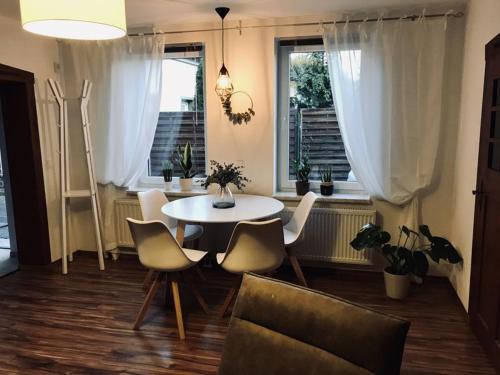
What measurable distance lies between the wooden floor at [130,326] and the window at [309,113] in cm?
100

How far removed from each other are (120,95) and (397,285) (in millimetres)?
2976

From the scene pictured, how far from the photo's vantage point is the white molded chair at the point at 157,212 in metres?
3.38

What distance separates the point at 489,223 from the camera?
2.40 metres

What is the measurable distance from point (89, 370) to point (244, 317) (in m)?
1.48

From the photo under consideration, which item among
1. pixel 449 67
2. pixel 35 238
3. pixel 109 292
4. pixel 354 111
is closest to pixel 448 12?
pixel 449 67

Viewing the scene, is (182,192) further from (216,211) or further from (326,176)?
(326,176)

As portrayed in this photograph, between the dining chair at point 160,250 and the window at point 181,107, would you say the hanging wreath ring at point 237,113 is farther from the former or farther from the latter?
the dining chair at point 160,250

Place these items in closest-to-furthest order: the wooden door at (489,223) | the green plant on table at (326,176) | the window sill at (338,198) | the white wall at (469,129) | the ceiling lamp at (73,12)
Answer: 1. the ceiling lamp at (73,12)
2. the wooden door at (489,223)
3. the white wall at (469,129)
4. the window sill at (338,198)
5. the green plant on table at (326,176)

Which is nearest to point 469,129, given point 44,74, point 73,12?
point 73,12

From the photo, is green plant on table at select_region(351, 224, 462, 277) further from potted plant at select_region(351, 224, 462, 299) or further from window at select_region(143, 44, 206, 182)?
window at select_region(143, 44, 206, 182)

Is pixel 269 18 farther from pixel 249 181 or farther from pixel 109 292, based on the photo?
pixel 109 292

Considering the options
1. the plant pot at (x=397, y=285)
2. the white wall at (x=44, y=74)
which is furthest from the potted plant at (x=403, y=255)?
the white wall at (x=44, y=74)

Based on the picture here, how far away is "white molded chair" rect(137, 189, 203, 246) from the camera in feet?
11.1

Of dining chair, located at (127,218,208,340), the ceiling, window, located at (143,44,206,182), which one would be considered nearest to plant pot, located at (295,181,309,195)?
window, located at (143,44,206,182)
